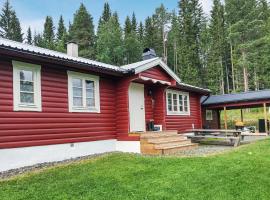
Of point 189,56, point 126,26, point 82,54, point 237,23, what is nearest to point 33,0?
point 82,54

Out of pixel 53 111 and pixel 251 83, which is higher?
pixel 251 83

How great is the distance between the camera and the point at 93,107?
1041 cm

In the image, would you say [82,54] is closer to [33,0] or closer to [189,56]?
[33,0]

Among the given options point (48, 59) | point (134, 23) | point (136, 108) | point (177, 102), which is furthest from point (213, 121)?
point (134, 23)

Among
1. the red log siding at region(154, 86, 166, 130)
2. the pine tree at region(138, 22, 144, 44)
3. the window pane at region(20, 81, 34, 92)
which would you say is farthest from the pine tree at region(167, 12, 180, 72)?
the window pane at region(20, 81, 34, 92)

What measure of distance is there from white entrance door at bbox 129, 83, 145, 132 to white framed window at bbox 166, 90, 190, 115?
303cm

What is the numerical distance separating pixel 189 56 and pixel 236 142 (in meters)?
28.0

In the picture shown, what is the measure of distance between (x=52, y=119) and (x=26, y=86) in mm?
1327

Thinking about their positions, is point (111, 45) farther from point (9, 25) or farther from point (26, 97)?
point (26, 97)

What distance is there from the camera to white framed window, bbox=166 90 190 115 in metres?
15.5

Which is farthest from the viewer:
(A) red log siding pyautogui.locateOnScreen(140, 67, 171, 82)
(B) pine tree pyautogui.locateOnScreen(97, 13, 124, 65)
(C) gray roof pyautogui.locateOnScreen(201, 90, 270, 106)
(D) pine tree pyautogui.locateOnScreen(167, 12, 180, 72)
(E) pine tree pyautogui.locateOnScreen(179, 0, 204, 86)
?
(D) pine tree pyautogui.locateOnScreen(167, 12, 180, 72)

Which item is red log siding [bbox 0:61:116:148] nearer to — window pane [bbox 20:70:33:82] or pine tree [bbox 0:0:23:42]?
window pane [bbox 20:70:33:82]

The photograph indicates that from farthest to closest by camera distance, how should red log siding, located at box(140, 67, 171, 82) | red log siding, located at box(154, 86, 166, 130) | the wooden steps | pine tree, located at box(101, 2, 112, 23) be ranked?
pine tree, located at box(101, 2, 112, 23), red log siding, located at box(154, 86, 166, 130), red log siding, located at box(140, 67, 171, 82), the wooden steps

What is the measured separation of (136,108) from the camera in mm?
12234
